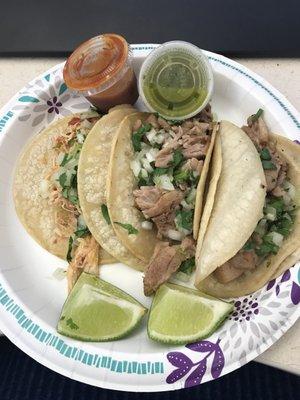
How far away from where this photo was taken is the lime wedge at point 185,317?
1.74 metres

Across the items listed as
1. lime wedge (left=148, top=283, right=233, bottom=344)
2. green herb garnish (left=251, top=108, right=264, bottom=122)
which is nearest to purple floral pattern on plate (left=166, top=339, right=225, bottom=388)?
lime wedge (left=148, top=283, right=233, bottom=344)

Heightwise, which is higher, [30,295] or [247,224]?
[247,224]

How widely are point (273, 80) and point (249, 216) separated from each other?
2.68ft

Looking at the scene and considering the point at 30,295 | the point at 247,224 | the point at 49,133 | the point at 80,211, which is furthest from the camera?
the point at 49,133

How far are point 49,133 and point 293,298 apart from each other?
129 cm

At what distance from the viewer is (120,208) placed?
192 centimetres

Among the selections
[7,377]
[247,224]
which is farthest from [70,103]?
[7,377]

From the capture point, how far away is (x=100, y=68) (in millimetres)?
1986

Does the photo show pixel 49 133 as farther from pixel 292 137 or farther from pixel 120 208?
pixel 292 137

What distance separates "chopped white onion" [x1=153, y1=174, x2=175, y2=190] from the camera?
6.24 feet

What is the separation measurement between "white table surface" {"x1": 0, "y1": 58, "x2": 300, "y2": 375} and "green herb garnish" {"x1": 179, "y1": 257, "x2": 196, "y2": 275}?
0.41 metres

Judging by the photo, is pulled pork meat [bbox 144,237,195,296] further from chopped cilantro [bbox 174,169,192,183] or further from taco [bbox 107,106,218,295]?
chopped cilantro [bbox 174,169,192,183]

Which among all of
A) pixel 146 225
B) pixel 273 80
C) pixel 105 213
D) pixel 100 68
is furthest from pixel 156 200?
pixel 273 80

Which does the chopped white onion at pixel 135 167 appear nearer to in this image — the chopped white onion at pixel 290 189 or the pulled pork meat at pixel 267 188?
the pulled pork meat at pixel 267 188
